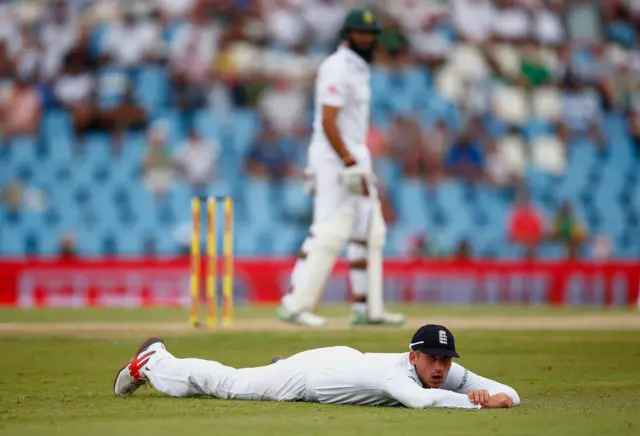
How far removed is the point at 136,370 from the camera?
7848 mm

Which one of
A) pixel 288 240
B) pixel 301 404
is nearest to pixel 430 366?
pixel 301 404

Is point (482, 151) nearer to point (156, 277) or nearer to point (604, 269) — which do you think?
point (604, 269)

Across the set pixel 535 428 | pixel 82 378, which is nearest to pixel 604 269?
pixel 82 378

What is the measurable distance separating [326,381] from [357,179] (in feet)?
16.6

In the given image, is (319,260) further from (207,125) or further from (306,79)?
(306,79)

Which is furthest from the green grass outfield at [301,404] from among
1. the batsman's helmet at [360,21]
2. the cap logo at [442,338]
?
the batsman's helmet at [360,21]

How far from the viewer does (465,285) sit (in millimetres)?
20359

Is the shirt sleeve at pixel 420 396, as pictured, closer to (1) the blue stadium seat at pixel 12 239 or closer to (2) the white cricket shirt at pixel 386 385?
(2) the white cricket shirt at pixel 386 385

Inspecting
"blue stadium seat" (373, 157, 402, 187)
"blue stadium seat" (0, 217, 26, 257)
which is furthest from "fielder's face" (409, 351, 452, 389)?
"blue stadium seat" (0, 217, 26, 257)

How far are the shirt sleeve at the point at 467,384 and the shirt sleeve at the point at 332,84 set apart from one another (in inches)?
209

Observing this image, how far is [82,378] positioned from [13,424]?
259cm

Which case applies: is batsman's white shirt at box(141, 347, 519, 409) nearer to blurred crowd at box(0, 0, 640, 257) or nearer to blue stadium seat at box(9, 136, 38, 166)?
blurred crowd at box(0, 0, 640, 257)

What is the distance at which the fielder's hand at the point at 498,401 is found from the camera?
7.22 meters

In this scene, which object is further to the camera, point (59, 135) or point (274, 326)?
point (59, 135)
